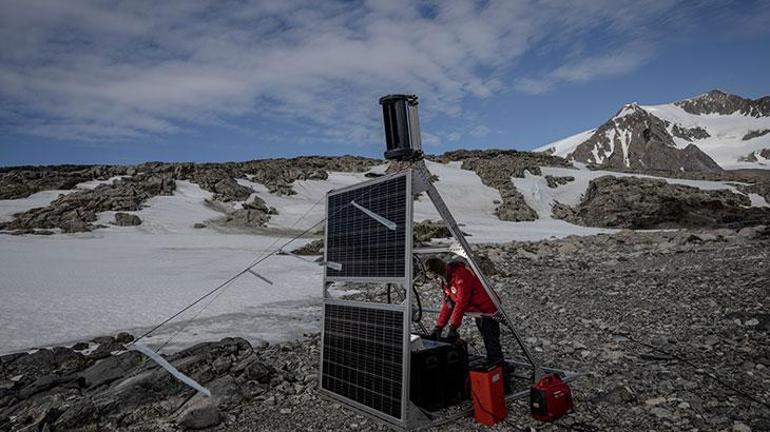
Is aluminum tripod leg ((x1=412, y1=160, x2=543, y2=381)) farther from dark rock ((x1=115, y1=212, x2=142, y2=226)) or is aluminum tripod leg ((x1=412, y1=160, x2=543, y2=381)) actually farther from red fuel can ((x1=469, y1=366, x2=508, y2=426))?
dark rock ((x1=115, y1=212, x2=142, y2=226))

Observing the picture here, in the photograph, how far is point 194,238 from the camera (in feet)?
110

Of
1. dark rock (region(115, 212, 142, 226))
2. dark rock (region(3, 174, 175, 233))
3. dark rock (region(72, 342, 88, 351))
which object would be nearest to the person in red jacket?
dark rock (region(72, 342, 88, 351))

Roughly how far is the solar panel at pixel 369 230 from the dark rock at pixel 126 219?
3319 centimetres

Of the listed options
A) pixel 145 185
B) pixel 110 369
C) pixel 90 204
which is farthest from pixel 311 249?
pixel 145 185

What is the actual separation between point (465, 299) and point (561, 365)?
2.71 metres

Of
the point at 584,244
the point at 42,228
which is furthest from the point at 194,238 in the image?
the point at 584,244

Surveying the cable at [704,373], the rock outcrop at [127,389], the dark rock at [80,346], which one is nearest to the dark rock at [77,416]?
the rock outcrop at [127,389]

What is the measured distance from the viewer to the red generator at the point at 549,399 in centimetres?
626

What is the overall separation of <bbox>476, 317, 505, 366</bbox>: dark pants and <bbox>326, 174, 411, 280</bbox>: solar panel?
1613mm

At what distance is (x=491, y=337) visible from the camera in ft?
23.9

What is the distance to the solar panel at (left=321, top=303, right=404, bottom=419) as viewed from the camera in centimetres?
651

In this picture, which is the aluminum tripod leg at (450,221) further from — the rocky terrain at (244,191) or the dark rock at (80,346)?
the rocky terrain at (244,191)

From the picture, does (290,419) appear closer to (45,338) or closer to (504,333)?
(504,333)

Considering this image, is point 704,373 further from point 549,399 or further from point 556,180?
point 556,180
